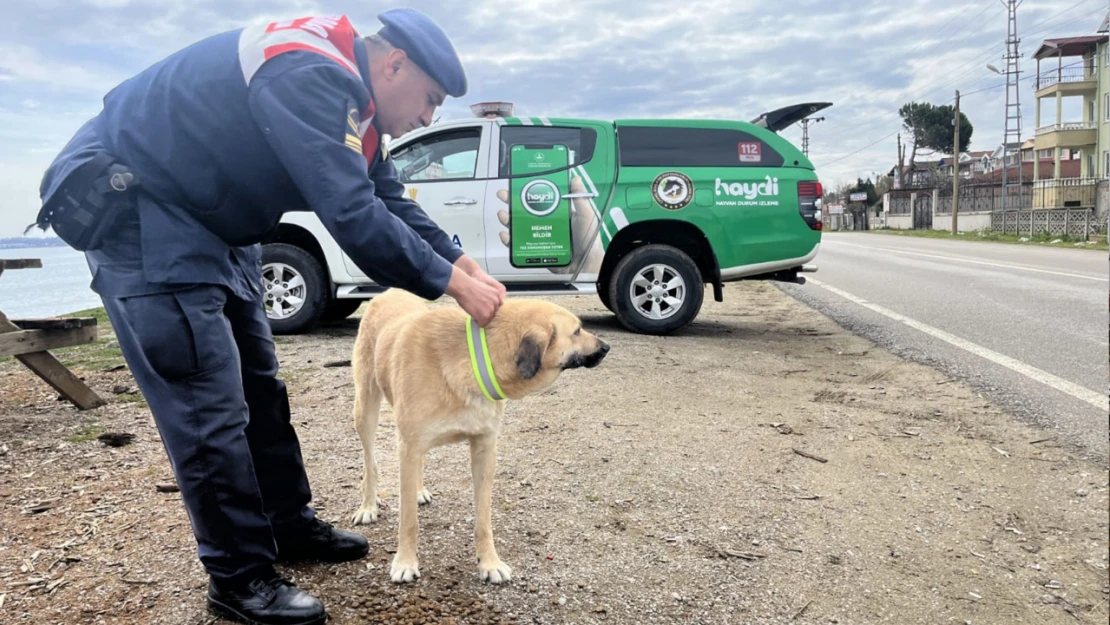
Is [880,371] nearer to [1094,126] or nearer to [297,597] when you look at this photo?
[297,597]

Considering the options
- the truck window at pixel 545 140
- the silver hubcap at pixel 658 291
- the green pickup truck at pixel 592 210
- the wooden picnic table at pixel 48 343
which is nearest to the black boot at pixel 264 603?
the wooden picnic table at pixel 48 343

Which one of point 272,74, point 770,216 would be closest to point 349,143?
point 272,74

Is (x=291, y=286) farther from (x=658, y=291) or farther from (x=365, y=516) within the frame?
(x=365, y=516)

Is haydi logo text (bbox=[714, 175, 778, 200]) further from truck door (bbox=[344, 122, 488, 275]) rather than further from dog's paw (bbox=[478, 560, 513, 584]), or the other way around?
dog's paw (bbox=[478, 560, 513, 584])

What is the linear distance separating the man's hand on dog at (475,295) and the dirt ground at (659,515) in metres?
0.95

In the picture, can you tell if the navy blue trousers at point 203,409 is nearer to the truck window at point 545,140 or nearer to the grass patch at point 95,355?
the grass patch at point 95,355

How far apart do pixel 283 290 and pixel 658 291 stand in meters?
3.72

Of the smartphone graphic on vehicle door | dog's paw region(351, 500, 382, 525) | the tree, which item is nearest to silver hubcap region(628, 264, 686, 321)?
the smartphone graphic on vehicle door

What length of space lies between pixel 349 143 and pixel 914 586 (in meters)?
2.31

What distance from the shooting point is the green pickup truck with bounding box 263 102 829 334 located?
23.4 ft

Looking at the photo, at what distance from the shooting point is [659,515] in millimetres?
2986

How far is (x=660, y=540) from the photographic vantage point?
276cm

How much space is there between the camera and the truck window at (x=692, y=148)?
725cm

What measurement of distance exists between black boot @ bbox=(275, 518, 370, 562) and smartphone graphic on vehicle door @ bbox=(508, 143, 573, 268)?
4752 millimetres
